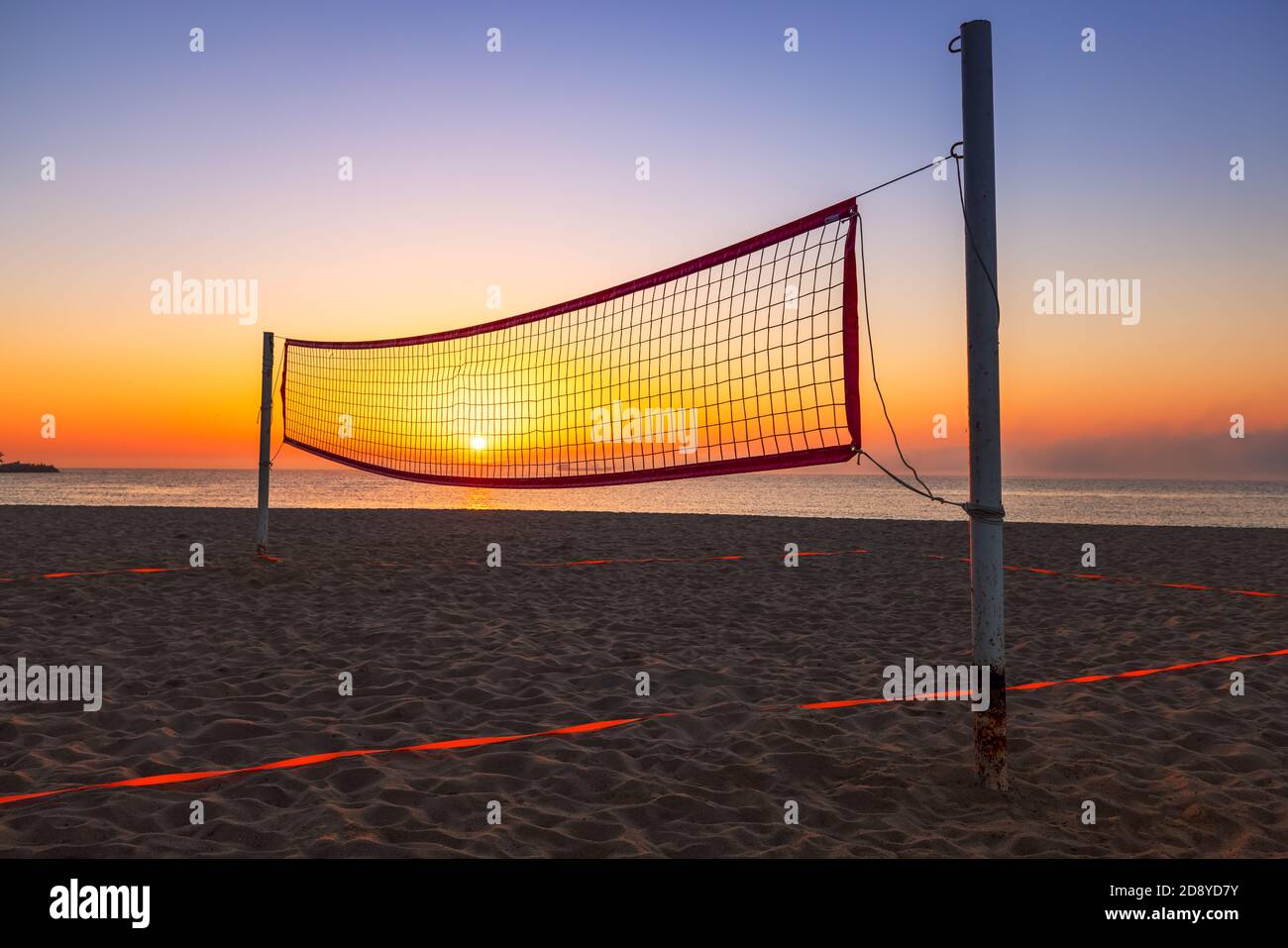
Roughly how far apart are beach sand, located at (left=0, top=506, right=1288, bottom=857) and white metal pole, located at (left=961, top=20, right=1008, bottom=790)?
0.78 metres

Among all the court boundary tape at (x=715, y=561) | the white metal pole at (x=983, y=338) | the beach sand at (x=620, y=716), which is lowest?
the beach sand at (x=620, y=716)

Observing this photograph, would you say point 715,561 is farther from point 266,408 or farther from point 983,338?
point 983,338

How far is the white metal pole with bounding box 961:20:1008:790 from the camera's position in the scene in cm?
312

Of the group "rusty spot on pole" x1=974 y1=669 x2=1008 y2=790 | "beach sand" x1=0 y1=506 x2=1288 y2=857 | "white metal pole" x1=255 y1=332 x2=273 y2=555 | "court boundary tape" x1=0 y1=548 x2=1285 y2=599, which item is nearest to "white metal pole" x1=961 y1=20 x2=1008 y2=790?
"rusty spot on pole" x1=974 y1=669 x2=1008 y2=790

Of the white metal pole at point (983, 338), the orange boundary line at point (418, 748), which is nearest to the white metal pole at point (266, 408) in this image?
the orange boundary line at point (418, 748)

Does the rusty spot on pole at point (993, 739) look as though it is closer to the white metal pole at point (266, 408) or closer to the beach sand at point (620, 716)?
the beach sand at point (620, 716)

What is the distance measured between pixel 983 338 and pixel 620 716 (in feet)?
8.55

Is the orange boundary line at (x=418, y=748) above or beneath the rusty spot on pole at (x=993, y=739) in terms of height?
beneath

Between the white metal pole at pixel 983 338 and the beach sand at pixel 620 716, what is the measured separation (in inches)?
30.7

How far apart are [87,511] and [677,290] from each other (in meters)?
18.2

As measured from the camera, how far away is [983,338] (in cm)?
312

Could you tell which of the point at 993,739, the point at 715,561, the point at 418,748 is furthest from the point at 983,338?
the point at 715,561

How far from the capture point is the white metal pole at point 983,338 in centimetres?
312
